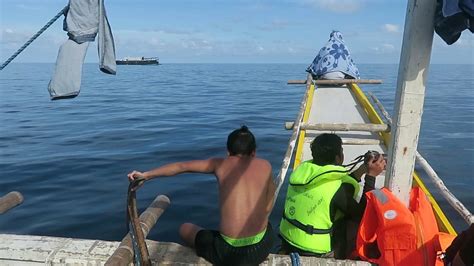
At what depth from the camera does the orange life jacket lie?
3.32m

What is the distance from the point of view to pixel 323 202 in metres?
3.77

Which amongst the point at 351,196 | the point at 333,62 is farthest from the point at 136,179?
the point at 333,62

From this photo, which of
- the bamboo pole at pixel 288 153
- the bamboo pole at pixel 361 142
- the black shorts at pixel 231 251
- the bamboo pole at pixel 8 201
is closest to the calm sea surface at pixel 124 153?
the bamboo pole at pixel 288 153

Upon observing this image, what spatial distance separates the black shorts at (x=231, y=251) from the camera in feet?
11.7

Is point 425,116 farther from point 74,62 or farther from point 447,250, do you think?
point 74,62

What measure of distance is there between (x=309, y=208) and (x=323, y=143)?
652mm

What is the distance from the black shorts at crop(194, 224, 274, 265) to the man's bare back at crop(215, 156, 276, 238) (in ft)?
0.38

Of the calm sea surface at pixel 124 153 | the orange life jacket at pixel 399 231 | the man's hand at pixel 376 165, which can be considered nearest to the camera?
the orange life jacket at pixel 399 231

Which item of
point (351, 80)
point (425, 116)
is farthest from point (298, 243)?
point (425, 116)

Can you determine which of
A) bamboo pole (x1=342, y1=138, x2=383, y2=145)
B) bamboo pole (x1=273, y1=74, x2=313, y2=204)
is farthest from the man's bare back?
bamboo pole (x1=342, y1=138, x2=383, y2=145)

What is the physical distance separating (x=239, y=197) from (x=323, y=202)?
0.86 m

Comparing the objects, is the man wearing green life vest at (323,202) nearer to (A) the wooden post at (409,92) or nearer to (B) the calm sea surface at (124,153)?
(A) the wooden post at (409,92)

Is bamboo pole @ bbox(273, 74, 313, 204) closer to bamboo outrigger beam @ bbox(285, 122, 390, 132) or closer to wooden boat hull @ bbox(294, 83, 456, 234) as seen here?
bamboo outrigger beam @ bbox(285, 122, 390, 132)

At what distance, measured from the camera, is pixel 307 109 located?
11.0 m
